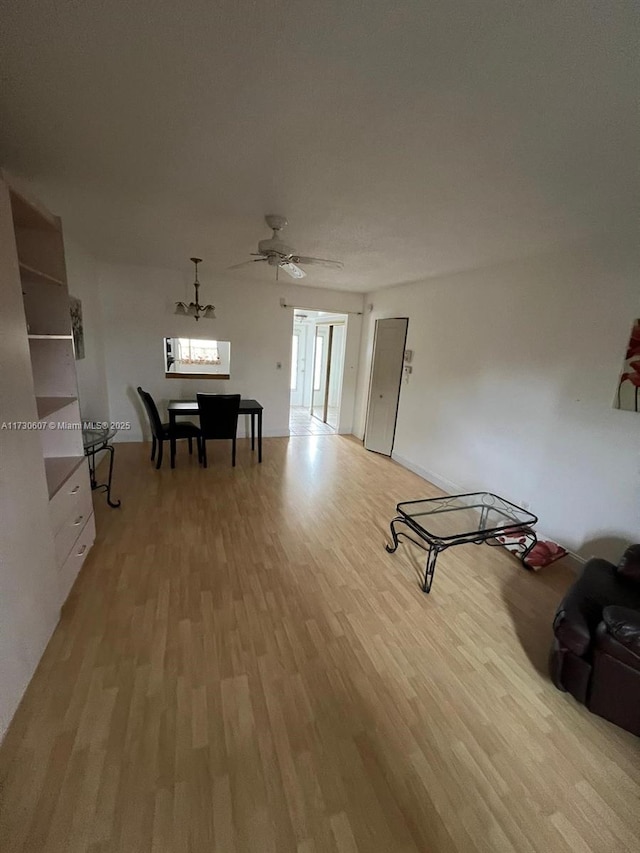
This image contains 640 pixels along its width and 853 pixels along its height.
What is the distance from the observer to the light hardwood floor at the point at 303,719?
43.1 inches

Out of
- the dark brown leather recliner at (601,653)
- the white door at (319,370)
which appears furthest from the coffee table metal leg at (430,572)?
the white door at (319,370)

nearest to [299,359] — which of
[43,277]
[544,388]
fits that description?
[544,388]

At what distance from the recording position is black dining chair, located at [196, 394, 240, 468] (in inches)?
151

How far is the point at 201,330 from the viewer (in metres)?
4.82

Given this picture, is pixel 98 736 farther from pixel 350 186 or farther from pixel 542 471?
pixel 542 471

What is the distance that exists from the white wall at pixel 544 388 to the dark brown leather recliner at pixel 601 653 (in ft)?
3.21

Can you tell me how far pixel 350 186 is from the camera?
1.87 metres

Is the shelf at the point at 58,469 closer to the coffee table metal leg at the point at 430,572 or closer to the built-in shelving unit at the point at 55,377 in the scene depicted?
the built-in shelving unit at the point at 55,377

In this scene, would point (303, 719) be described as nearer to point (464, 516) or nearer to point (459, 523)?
point (459, 523)

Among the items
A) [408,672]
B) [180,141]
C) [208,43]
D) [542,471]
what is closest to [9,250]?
[180,141]

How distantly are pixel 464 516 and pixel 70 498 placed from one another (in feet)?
9.35

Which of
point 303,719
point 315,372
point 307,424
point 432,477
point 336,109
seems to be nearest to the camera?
point 336,109

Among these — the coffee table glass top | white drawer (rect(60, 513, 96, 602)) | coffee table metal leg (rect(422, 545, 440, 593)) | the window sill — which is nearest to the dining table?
the window sill

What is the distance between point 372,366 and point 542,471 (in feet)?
9.51
